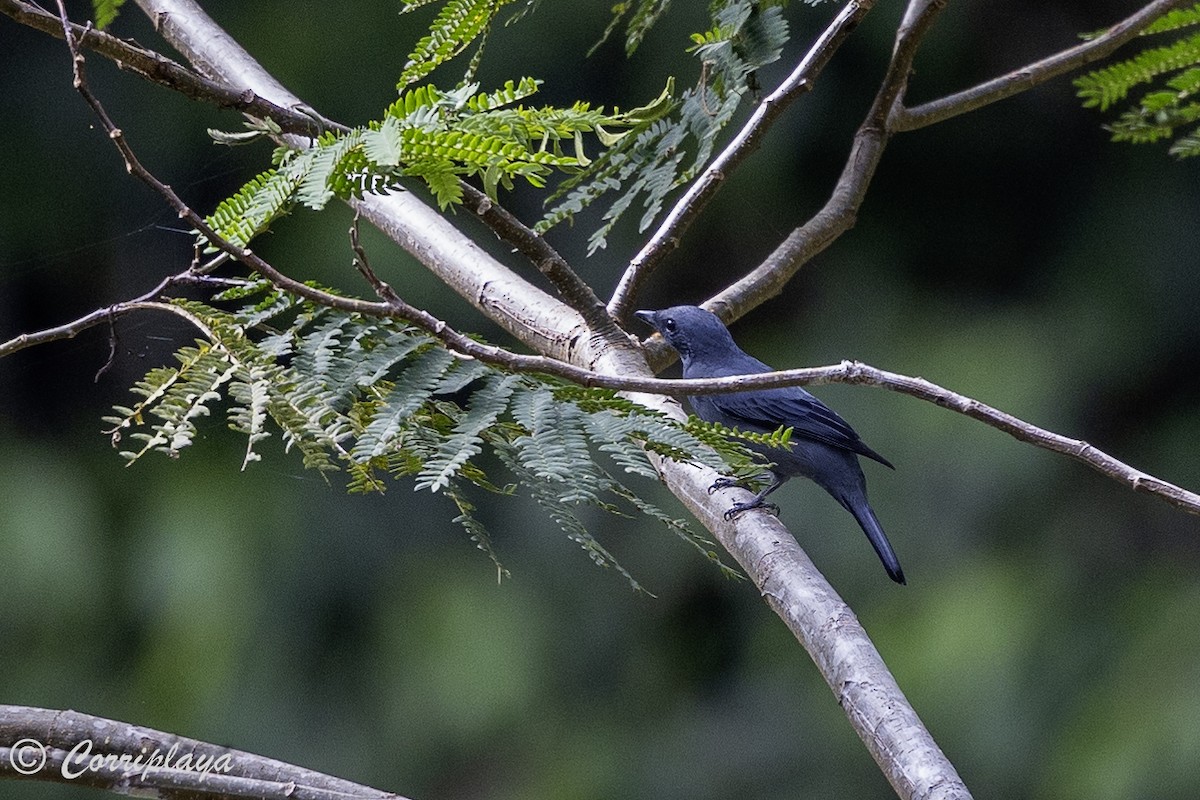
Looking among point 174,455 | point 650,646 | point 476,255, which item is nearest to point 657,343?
point 476,255

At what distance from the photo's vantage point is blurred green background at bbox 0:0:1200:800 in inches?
155

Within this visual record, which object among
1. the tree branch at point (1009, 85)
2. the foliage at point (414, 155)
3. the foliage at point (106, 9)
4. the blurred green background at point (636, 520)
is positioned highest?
the tree branch at point (1009, 85)

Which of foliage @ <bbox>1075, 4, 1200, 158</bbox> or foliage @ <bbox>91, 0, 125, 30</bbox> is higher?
foliage @ <bbox>1075, 4, 1200, 158</bbox>

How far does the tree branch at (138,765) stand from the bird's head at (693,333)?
1590 millimetres

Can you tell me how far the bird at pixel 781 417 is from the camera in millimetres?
2623

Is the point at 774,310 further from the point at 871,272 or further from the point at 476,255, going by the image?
the point at 476,255

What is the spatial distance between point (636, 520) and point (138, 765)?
110 inches

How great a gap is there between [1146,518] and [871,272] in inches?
54.4

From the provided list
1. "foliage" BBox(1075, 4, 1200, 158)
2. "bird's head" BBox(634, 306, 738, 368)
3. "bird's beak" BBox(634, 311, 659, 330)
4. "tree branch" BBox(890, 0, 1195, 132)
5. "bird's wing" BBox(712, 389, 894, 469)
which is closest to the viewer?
"foliage" BBox(1075, 4, 1200, 158)

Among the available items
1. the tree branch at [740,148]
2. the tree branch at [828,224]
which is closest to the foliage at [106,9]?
the tree branch at [740,148]

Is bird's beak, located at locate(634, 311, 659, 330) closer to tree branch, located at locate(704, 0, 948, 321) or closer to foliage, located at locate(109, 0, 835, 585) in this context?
tree branch, located at locate(704, 0, 948, 321)
